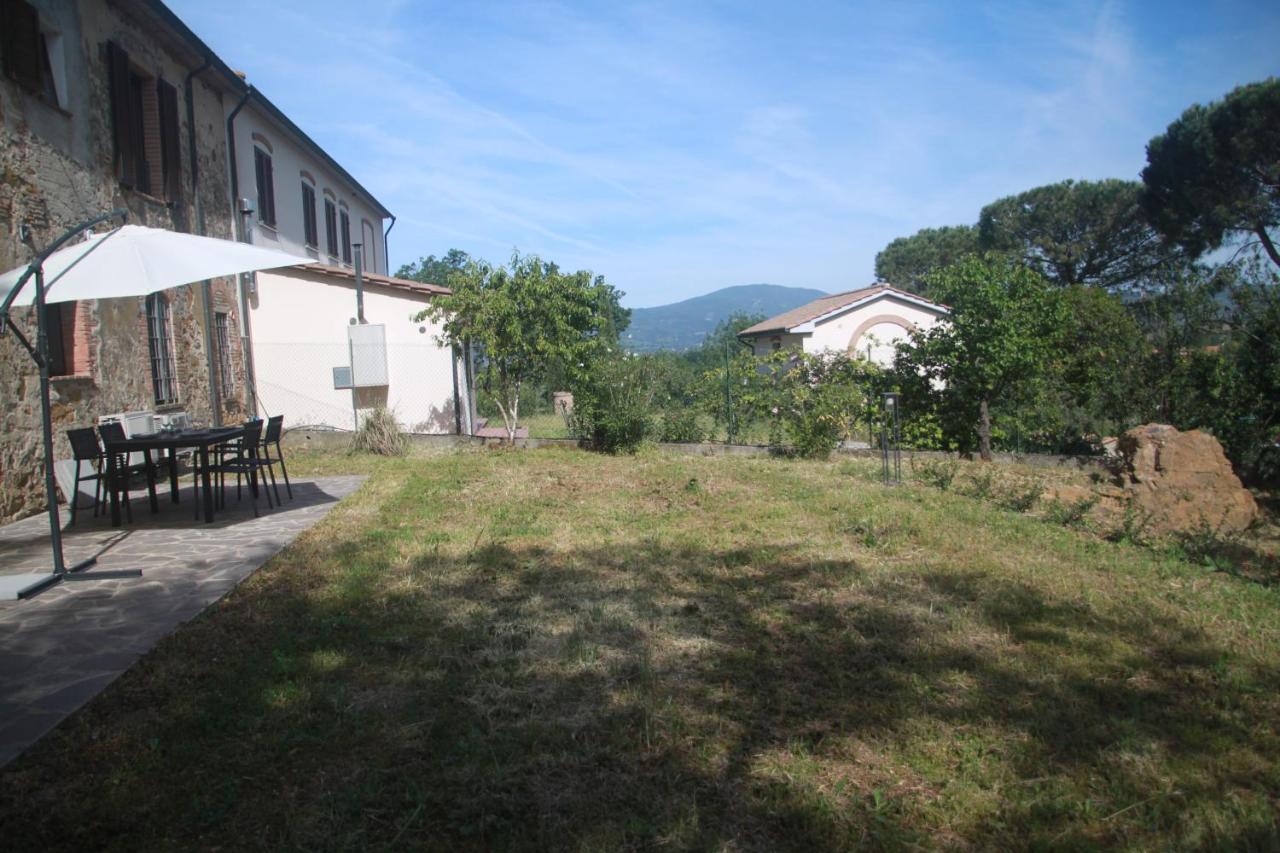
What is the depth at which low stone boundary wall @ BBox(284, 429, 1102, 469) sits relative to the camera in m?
11.6

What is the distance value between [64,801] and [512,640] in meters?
1.96

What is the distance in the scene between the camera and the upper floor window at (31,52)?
285 inches

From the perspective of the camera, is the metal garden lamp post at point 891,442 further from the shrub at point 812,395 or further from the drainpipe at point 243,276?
the drainpipe at point 243,276

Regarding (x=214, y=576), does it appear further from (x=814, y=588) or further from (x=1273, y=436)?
(x=1273, y=436)

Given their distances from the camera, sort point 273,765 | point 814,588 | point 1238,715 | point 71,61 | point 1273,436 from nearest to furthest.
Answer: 1. point 273,765
2. point 1238,715
3. point 814,588
4. point 71,61
5. point 1273,436

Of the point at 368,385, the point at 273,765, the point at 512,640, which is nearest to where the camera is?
the point at 273,765

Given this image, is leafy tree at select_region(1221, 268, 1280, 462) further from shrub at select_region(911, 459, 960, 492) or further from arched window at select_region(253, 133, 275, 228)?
arched window at select_region(253, 133, 275, 228)

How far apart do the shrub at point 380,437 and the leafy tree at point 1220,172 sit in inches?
844

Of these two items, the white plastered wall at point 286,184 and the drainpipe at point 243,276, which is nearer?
the drainpipe at point 243,276

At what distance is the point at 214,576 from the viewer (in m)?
5.27

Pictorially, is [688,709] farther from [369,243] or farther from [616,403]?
[369,243]

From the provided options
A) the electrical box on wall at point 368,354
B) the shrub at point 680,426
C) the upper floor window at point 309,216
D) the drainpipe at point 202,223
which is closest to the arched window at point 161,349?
the drainpipe at point 202,223

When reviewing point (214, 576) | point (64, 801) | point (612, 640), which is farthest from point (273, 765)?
point (214, 576)

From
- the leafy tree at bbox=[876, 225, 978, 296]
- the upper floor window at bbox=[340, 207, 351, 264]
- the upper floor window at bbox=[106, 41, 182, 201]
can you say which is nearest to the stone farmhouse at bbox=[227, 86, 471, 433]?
the upper floor window at bbox=[106, 41, 182, 201]
